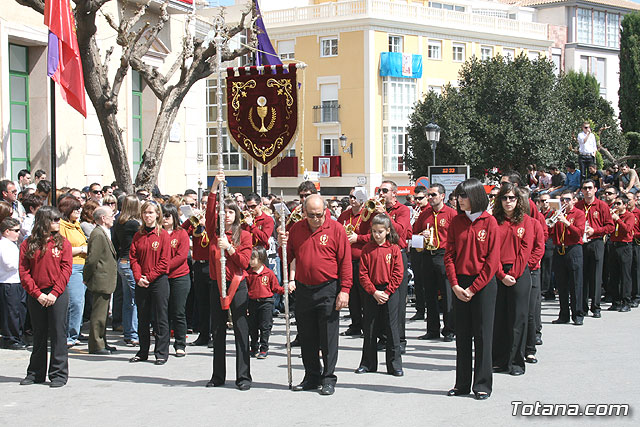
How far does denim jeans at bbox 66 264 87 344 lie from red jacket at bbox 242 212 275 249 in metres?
2.21

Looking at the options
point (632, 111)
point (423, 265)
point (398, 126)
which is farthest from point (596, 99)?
point (423, 265)

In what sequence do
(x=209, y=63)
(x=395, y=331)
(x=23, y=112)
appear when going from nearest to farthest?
(x=395, y=331), (x=209, y=63), (x=23, y=112)

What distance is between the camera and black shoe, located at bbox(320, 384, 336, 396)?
8.23 metres

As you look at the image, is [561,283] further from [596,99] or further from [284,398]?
[596,99]

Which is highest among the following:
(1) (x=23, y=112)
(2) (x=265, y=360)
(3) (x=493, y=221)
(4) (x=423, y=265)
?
(1) (x=23, y=112)

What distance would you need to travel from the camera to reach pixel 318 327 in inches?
336

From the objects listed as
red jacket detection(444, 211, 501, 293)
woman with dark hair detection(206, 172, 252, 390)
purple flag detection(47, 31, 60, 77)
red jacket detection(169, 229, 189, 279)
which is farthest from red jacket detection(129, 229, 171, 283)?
purple flag detection(47, 31, 60, 77)

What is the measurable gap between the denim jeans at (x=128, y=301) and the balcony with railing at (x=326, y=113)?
1583 inches

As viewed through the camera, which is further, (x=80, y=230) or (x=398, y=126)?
(x=398, y=126)

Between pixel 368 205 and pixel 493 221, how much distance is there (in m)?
2.99

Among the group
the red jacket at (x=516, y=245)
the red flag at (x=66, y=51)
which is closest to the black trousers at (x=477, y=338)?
the red jacket at (x=516, y=245)

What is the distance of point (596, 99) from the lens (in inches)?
2048

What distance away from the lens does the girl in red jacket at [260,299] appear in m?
10.4

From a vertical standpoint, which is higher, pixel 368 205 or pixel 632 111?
pixel 632 111
